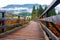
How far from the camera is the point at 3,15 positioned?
6945 mm

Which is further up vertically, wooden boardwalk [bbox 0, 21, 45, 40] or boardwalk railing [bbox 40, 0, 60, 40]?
boardwalk railing [bbox 40, 0, 60, 40]

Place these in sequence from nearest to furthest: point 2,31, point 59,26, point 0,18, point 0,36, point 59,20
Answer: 1. point 59,20
2. point 59,26
3. point 0,36
4. point 0,18
5. point 2,31

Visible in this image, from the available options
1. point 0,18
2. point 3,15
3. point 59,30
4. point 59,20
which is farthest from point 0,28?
point 59,20

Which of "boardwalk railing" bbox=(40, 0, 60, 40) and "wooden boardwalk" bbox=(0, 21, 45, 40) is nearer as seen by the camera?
"boardwalk railing" bbox=(40, 0, 60, 40)

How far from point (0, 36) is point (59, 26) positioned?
248 cm

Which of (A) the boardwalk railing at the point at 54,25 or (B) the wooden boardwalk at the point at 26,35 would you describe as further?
(B) the wooden boardwalk at the point at 26,35

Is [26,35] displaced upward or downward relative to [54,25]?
downward

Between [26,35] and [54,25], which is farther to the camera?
[26,35]

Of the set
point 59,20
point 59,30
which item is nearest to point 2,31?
point 59,30

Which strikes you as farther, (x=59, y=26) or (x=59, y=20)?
(x=59, y=26)

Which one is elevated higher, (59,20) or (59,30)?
(59,20)

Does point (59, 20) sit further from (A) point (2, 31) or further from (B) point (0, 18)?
(A) point (2, 31)

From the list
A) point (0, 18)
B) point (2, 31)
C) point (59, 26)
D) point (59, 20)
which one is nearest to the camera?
point (59, 20)

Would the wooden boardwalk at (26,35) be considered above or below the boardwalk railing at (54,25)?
below
